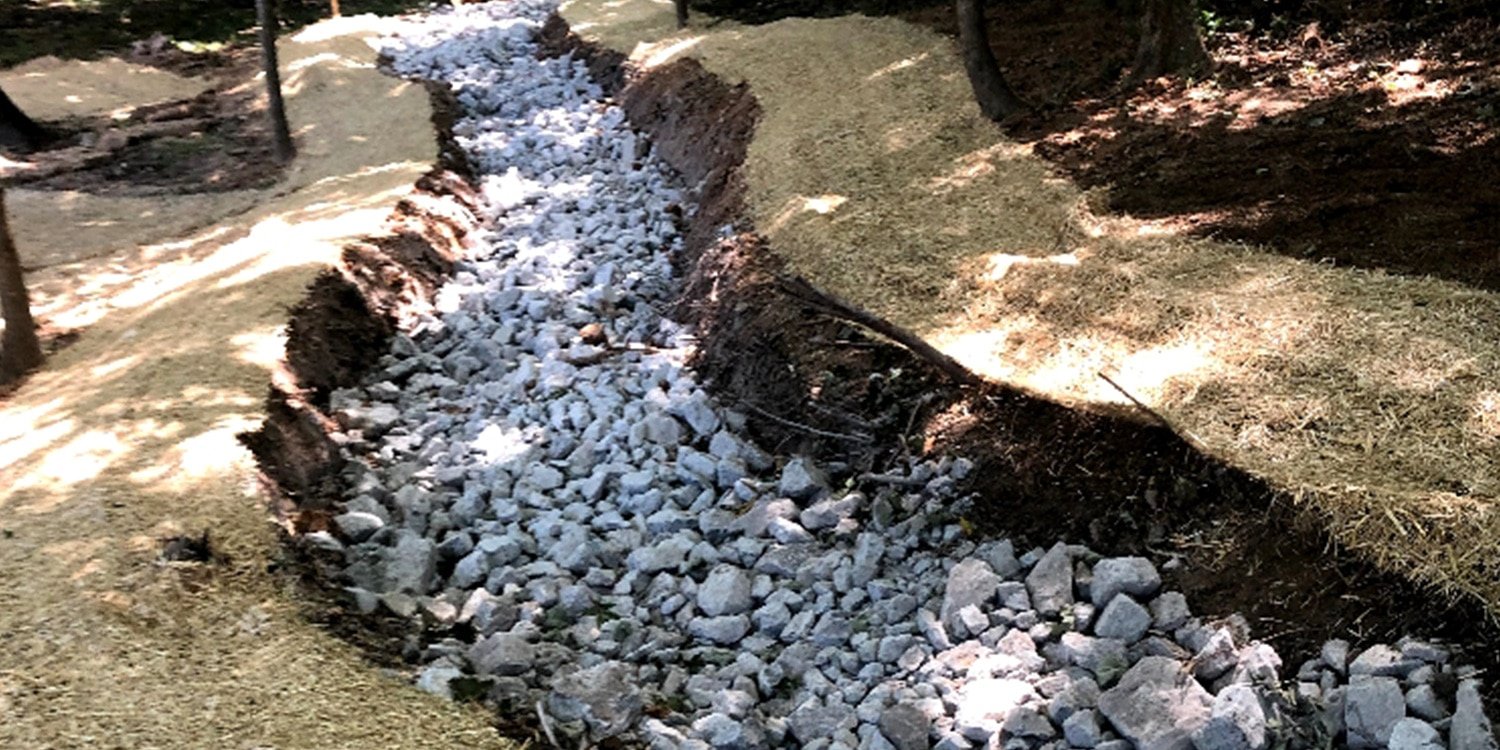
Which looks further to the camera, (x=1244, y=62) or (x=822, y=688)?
(x=1244, y=62)

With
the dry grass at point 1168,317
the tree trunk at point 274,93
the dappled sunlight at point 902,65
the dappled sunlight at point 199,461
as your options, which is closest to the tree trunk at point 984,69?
the dry grass at point 1168,317

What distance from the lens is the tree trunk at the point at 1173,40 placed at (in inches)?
401

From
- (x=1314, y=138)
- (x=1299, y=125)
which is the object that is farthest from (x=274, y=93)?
(x=1314, y=138)

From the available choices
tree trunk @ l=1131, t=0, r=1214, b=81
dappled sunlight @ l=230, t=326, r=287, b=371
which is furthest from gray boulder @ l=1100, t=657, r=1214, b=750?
tree trunk @ l=1131, t=0, r=1214, b=81

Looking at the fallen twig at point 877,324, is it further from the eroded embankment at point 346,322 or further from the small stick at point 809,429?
the eroded embankment at point 346,322

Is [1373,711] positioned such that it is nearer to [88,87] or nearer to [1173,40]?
[1173,40]

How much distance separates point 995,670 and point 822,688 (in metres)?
0.77

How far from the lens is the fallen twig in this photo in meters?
6.57

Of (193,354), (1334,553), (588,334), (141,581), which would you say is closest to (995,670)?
(1334,553)

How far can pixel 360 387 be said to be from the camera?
28.3 feet

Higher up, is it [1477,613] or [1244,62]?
[1244,62]

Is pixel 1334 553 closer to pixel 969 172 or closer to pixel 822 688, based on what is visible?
pixel 822 688

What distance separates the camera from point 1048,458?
592cm

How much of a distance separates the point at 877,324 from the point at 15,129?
1284 cm
